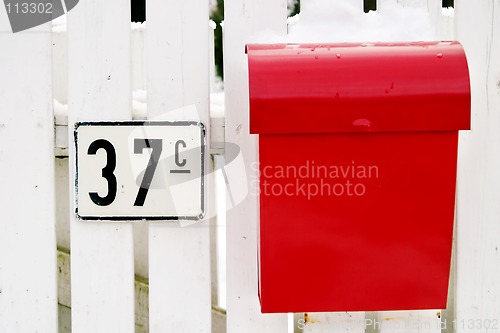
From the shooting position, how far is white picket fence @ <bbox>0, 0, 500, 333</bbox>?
4.28 ft

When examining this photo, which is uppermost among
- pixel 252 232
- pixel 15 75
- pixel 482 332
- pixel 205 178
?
pixel 15 75

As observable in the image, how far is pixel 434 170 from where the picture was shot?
3.76 feet

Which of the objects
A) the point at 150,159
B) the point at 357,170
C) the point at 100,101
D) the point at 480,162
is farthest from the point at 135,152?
the point at 480,162

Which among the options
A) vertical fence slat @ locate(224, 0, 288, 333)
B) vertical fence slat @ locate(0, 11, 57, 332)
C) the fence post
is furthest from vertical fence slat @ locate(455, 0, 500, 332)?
vertical fence slat @ locate(0, 11, 57, 332)

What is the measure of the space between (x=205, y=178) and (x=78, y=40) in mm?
410

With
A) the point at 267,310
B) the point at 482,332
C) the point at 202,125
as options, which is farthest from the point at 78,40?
the point at 482,332

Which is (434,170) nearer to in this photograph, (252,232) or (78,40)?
(252,232)

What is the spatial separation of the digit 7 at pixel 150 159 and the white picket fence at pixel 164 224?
7 cm

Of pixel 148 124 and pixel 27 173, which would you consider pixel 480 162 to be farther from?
pixel 27 173

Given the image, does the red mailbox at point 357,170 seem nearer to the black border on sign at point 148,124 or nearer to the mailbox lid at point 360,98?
the mailbox lid at point 360,98

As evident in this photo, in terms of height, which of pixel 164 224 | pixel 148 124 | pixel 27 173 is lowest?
pixel 164 224

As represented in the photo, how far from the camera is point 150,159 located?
129 centimetres

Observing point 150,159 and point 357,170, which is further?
point 150,159

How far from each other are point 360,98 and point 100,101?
571mm
